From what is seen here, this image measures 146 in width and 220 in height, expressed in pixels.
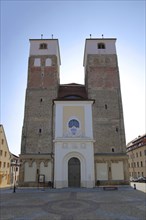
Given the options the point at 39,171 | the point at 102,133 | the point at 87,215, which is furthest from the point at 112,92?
the point at 87,215

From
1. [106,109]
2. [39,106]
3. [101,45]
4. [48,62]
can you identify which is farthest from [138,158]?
[48,62]

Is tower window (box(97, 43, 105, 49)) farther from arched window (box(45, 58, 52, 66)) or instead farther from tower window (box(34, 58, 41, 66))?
tower window (box(34, 58, 41, 66))

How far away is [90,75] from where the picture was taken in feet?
102

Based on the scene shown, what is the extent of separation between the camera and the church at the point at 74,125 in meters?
24.2

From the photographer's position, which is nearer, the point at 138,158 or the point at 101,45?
the point at 101,45

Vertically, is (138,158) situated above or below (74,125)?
below

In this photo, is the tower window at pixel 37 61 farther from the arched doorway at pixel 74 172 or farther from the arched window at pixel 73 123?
the arched doorway at pixel 74 172

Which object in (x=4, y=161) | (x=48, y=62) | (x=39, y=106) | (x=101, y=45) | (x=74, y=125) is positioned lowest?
(x=4, y=161)

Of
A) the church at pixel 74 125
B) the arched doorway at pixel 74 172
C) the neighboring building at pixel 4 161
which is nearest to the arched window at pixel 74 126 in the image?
the church at pixel 74 125

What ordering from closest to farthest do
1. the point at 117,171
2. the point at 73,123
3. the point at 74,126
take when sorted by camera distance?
the point at 117,171 → the point at 74,126 → the point at 73,123

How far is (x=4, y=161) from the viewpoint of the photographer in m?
40.0

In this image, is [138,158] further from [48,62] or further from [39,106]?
[48,62]

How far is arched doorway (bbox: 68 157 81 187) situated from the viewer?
23.7 m

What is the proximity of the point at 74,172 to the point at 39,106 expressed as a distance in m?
11.2
